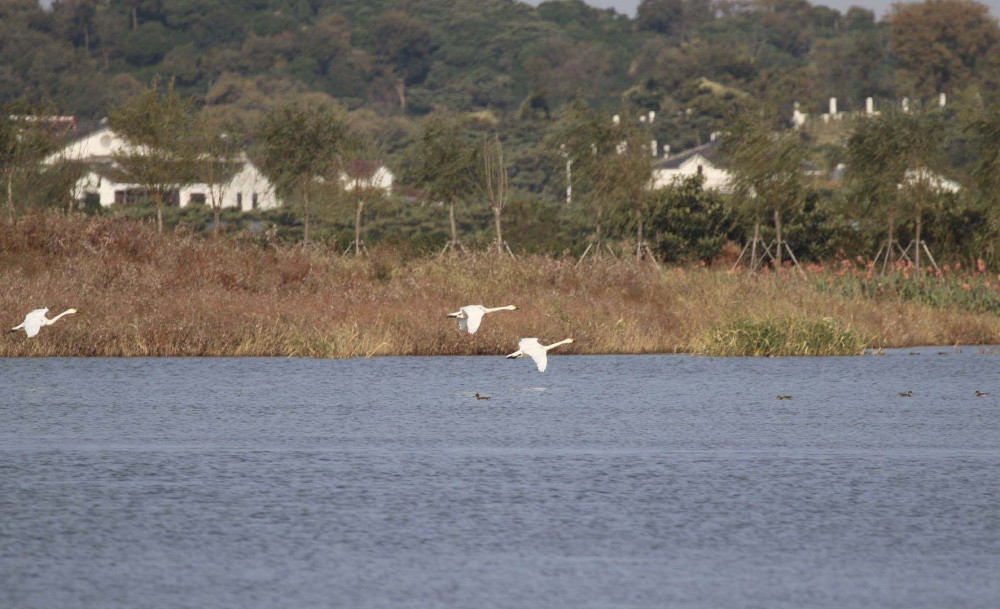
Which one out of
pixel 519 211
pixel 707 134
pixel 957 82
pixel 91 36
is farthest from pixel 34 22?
pixel 519 211

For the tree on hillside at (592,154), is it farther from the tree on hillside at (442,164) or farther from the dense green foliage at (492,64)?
the dense green foliage at (492,64)

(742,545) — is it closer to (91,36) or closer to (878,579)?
(878,579)

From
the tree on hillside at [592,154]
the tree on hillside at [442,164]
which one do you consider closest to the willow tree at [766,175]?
the tree on hillside at [592,154]

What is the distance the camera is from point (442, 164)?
4653 centimetres

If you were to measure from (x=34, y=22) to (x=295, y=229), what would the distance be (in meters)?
85.7

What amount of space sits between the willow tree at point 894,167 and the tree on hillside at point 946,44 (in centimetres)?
8406

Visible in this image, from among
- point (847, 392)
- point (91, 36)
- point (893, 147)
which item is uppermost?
point (91, 36)

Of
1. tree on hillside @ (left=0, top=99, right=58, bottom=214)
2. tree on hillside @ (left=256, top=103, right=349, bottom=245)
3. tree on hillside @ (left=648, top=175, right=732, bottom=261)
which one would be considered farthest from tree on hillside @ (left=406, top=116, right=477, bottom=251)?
tree on hillside @ (left=0, top=99, right=58, bottom=214)

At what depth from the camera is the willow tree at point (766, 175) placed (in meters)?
40.1

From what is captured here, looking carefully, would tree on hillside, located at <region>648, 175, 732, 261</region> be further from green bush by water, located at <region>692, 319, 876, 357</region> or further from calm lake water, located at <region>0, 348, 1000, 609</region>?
calm lake water, located at <region>0, 348, 1000, 609</region>

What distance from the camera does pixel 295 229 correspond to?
214ft

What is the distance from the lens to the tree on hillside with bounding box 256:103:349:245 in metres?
47.0

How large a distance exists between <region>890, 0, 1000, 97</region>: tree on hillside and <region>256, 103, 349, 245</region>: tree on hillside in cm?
8290

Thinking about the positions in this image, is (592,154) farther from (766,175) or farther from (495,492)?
(495,492)
